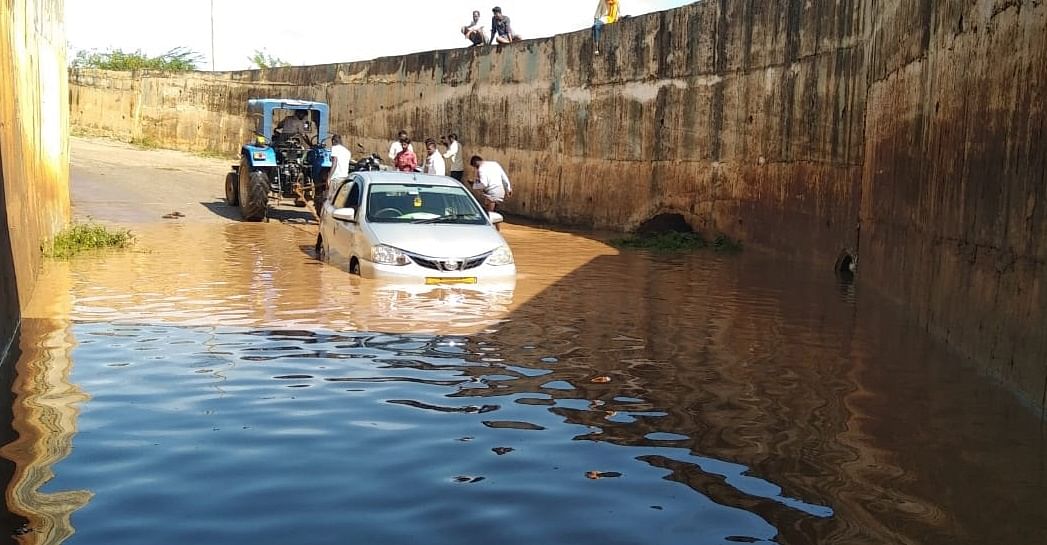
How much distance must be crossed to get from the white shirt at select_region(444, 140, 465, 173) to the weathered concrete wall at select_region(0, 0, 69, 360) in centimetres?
849

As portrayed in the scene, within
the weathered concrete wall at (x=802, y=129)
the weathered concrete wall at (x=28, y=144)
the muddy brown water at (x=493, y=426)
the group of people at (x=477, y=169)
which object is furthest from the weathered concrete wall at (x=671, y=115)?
the weathered concrete wall at (x=28, y=144)

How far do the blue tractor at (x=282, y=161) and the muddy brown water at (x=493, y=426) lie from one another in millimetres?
9461

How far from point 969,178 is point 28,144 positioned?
8650 mm

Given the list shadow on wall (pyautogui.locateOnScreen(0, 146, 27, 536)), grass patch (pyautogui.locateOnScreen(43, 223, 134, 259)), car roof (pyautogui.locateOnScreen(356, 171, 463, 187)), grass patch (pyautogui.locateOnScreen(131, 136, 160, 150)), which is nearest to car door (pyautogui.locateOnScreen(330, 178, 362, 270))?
car roof (pyautogui.locateOnScreen(356, 171, 463, 187))

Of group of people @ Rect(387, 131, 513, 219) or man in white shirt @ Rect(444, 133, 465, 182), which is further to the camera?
man in white shirt @ Rect(444, 133, 465, 182)

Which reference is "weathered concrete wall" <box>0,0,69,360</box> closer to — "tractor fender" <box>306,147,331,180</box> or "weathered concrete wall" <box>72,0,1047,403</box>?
"tractor fender" <box>306,147,331,180</box>

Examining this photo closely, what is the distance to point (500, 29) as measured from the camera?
26391 mm

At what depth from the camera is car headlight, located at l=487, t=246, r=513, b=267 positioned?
1214 cm

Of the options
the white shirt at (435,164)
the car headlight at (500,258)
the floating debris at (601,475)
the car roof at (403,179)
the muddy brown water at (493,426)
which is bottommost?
the muddy brown water at (493,426)

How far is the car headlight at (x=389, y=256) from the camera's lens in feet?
39.0

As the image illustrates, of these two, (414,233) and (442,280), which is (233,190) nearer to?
(414,233)

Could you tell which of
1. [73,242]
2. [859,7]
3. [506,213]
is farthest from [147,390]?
[506,213]

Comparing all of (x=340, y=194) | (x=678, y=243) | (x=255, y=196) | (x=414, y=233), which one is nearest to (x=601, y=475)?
(x=414, y=233)

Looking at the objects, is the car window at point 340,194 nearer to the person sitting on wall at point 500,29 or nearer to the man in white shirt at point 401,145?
the man in white shirt at point 401,145
